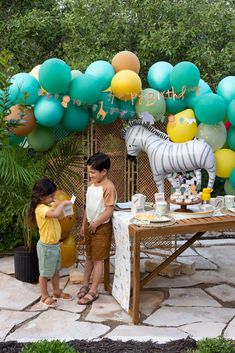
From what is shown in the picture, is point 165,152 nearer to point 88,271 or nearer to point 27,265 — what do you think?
point 88,271

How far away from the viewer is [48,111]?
5777mm

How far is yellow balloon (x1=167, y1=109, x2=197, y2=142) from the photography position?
6.27 metres

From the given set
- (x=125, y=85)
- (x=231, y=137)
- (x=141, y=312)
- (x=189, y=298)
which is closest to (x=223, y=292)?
(x=189, y=298)

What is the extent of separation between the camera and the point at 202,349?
3838 millimetres

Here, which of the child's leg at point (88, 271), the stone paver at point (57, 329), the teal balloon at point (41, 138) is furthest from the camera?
the teal balloon at point (41, 138)

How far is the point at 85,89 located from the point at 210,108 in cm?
145

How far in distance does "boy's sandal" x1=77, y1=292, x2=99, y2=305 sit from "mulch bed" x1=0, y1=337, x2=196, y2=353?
1.04 m

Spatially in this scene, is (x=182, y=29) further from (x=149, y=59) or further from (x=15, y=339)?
(x=15, y=339)

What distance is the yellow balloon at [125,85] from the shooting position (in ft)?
19.3

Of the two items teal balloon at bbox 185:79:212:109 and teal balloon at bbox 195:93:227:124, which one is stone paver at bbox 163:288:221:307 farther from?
teal balloon at bbox 185:79:212:109

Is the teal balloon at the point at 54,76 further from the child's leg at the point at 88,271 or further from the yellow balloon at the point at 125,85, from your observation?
the child's leg at the point at 88,271

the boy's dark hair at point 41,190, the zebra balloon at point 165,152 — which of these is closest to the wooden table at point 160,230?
the boy's dark hair at point 41,190

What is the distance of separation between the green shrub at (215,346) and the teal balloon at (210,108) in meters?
2.86

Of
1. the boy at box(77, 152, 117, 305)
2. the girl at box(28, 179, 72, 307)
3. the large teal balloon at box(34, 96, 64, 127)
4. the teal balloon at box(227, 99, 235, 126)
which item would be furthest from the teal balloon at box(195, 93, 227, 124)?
the girl at box(28, 179, 72, 307)
